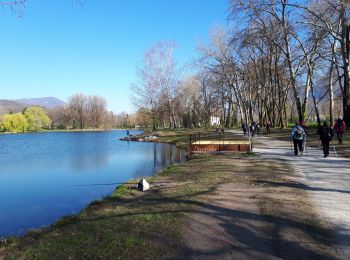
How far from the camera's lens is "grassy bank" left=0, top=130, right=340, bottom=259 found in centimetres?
613

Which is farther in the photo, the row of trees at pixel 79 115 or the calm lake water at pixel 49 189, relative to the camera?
the row of trees at pixel 79 115

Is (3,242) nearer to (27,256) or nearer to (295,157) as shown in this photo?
(27,256)

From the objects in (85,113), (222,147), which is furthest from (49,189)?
(85,113)

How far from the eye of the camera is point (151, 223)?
7.32 meters

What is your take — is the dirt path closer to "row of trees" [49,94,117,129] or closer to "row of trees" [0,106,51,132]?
"row of trees" [0,106,51,132]

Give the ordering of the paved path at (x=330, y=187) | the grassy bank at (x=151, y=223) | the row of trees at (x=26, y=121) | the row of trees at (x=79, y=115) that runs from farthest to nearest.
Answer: the row of trees at (x=79, y=115), the row of trees at (x=26, y=121), the paved path at (x=330, y=187), the grassy bank at (x=151, y=223)

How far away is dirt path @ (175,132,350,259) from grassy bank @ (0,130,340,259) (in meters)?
0.03

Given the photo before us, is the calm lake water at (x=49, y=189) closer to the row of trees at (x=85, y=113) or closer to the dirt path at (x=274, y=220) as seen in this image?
the dirt path at (x=274, y=220)

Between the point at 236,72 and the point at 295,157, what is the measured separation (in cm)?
2934

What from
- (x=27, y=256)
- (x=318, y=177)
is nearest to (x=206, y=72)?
(x=318, y=177)

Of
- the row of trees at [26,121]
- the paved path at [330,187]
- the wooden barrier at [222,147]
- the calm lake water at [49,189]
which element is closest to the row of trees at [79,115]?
the row of trees at [26,121]

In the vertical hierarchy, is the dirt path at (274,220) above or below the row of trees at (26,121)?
below

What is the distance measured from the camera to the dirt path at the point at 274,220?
5828 millimetres

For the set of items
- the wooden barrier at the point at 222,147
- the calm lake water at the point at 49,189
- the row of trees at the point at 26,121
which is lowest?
the calm lake water at the point at 49,189
